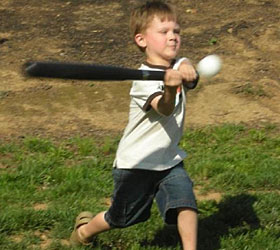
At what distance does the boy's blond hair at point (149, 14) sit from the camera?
4.38 m

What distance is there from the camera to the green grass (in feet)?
16.0

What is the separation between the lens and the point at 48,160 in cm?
588

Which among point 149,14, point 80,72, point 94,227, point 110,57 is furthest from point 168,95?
point 110,57

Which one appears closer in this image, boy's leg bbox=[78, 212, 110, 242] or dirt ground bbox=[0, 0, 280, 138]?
boy's leg bbox=[78, 212, 110, 242]

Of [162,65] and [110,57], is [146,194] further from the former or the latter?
[110,57]

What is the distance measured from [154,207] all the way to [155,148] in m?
0.95

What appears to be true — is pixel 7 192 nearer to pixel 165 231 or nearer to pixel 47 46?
pixel 165 231

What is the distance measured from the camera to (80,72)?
346 centimetres

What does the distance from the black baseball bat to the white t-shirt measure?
1.92ft

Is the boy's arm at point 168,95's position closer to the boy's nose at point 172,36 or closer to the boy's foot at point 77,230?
the boy's nose at point 172,36

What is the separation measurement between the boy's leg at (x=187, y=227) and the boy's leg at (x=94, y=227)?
477 mm

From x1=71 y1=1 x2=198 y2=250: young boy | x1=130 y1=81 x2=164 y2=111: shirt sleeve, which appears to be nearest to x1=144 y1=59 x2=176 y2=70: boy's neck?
x1=71 y1=1 x2=198 y2=250: young boy

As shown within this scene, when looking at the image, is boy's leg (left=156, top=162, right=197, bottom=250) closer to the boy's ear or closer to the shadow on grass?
the shadow on grass

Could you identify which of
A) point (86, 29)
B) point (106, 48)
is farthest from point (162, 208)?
point (86, 29)
